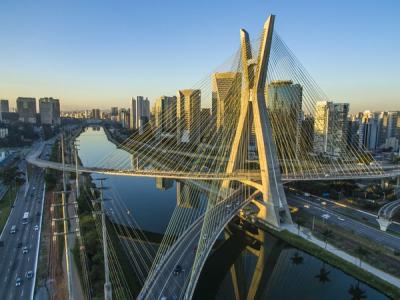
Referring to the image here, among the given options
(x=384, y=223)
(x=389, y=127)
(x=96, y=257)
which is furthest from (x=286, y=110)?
(x=389, y=127)

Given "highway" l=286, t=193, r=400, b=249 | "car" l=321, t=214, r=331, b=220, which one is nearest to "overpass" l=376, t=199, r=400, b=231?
"highway" l=286, t=193, r=400, b=249

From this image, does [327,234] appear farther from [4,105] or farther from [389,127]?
[4,105]

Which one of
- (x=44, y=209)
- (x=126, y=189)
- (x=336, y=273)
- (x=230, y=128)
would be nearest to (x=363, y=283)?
(x=336, y=273)

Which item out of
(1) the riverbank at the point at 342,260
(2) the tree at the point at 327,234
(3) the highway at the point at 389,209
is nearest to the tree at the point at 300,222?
(1) the riverbank at the point at 342,260

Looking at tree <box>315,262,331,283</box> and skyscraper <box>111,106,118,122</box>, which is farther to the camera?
skyscraper <box>111,106,118,122</box>

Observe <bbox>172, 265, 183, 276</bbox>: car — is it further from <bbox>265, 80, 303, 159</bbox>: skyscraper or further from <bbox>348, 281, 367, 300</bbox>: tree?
<bbox>265, 80, 303, 159</bbox>: skyscraper

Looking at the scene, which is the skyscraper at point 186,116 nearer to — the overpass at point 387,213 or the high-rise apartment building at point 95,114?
the overpass at point 387,213
